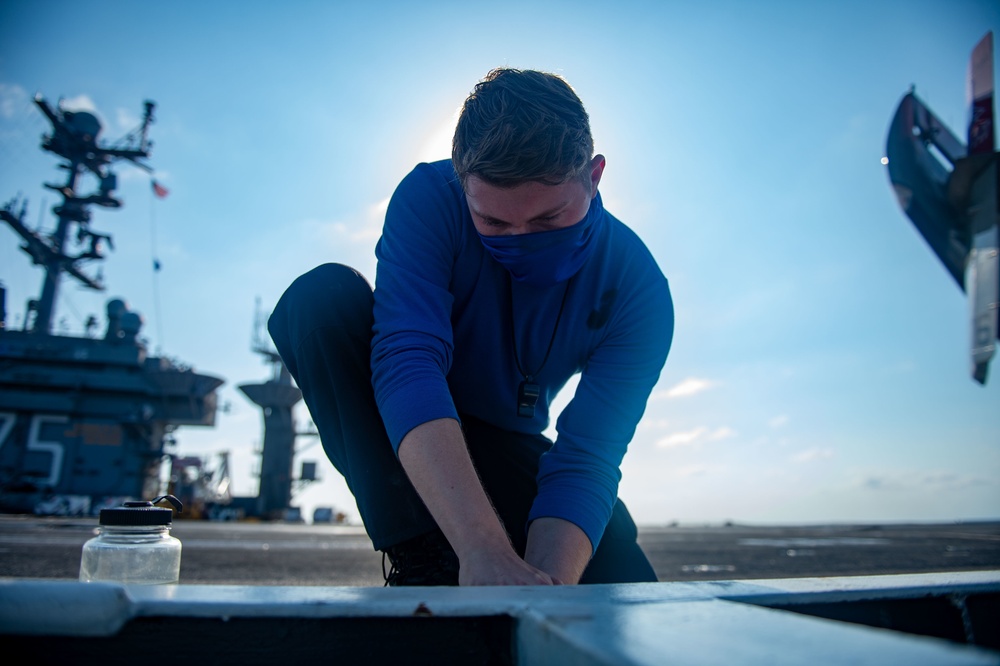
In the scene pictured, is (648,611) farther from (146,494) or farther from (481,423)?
(146,494)

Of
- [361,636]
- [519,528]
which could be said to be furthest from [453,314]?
[361,636]

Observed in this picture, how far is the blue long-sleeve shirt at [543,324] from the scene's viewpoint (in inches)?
60.0

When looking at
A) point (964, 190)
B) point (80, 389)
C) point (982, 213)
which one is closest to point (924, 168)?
point (964, 190)

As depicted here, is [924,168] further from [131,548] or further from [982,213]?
[131,548]

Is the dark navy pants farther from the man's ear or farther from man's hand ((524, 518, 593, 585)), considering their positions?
the man's ear

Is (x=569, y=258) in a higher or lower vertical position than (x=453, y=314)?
higher

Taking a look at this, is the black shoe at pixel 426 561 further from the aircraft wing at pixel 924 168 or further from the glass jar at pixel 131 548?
the aircraft wing at pixel 924 168

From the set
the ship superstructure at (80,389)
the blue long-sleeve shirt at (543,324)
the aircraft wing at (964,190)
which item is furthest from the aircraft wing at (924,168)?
the ship superstructure at (80,389)

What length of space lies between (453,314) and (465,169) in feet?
1.45

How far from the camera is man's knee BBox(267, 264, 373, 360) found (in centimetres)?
155

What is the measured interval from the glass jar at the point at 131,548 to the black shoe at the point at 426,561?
0.46 m

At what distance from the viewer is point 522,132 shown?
1.39 m

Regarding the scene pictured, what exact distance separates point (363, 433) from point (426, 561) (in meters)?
0.33

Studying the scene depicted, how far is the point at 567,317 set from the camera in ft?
5.80
